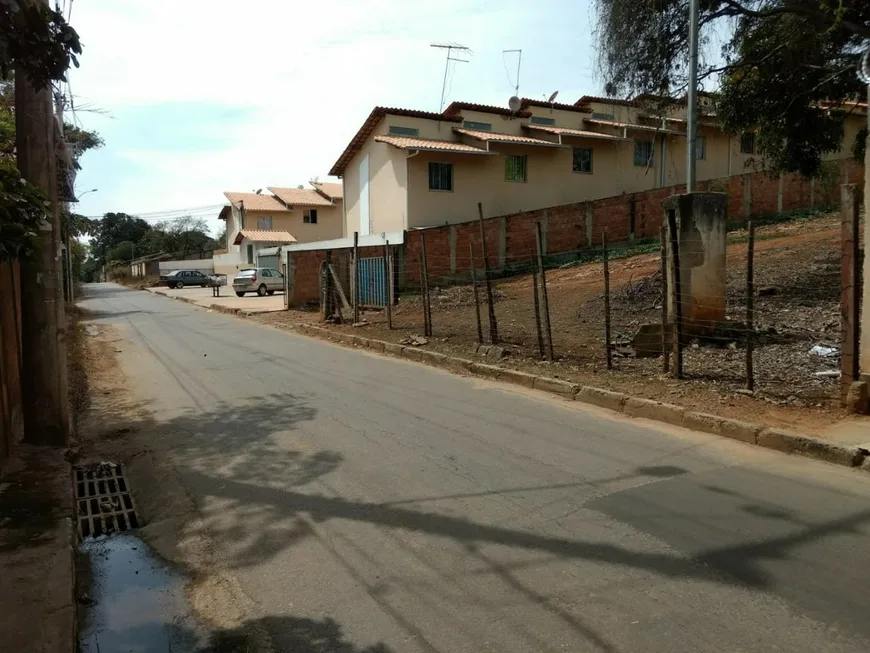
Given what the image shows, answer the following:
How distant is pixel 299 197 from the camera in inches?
2019

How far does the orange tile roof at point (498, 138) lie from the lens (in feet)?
89.5

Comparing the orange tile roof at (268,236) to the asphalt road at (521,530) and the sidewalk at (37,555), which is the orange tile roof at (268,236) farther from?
the sidewalk at (37,555)

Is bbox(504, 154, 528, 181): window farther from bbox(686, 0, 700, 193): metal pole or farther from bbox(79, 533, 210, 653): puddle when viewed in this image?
bbox(79, 533, 210, 653): puddle

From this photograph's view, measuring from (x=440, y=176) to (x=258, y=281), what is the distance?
12936 mm

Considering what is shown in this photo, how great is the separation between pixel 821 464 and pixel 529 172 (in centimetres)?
2528

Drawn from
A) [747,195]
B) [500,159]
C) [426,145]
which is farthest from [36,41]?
[747,195]

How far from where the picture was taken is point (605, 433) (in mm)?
6676

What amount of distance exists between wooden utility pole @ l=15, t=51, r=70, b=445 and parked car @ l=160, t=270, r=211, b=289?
4757cm

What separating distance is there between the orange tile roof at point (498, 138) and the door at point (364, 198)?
4.57 metres

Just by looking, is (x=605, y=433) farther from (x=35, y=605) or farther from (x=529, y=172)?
(x=529, y=172)

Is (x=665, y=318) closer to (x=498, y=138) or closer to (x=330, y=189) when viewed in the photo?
Answer: (x=498, y=138)

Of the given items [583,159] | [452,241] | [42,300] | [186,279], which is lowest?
[42,300]

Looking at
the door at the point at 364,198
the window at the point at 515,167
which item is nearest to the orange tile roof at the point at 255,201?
the door at the point at 364,198

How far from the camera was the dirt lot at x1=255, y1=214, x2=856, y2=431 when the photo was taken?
7.40 metres
